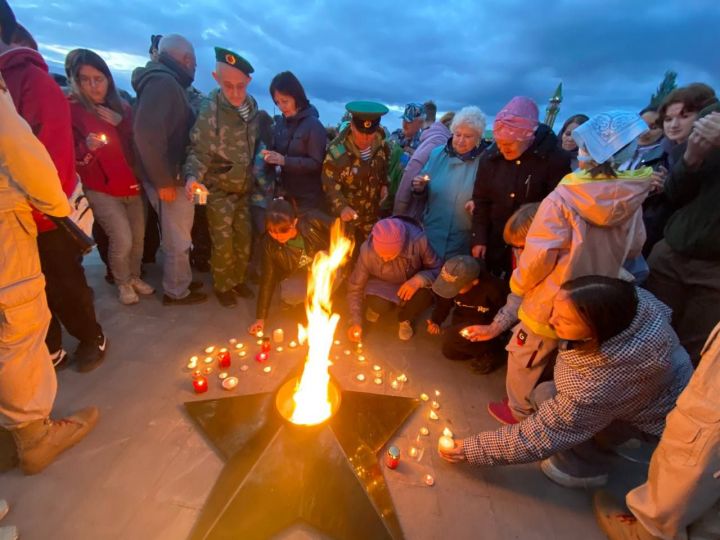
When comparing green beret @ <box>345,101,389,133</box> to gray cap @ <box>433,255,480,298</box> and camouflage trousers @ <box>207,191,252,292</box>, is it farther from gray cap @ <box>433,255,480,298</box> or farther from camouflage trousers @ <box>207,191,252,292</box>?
gray cap @ <box>433,255,480,298</box>

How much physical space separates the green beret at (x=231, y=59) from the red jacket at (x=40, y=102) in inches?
59.2

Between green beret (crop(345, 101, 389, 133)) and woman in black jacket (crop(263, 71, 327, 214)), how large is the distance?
A: 1.87 ft

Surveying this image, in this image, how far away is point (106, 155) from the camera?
370 cm

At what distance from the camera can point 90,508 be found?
2.23m

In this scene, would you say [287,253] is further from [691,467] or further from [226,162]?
[691,467]

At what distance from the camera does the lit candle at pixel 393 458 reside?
8.57 feet

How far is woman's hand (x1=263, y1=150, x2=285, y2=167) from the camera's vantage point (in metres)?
4.19

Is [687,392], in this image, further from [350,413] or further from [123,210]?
[123,210]

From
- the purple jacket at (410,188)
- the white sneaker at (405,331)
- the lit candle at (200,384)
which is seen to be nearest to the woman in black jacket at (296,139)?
the purple jacket at (410,188)

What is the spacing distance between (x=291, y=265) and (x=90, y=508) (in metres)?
2.55

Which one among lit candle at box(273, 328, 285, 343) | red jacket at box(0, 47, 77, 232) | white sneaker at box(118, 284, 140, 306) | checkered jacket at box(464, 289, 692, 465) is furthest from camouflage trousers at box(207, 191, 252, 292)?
checkered jacket at box(464, 289, 692, 465)

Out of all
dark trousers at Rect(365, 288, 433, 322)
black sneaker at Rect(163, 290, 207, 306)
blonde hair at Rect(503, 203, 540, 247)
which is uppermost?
blonde hair at Rect(503, 203, 540, 247)

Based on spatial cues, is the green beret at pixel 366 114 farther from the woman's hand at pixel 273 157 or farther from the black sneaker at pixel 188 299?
the black sneaker at pixel 188 299

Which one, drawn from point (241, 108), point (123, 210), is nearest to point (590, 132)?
point (241, 108)
